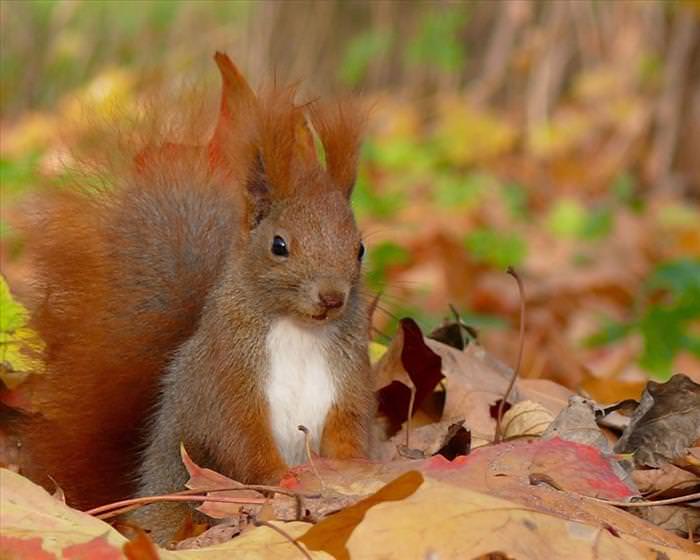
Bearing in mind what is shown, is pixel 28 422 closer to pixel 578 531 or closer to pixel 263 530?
pixel 263 530

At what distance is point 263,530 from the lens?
1837 millimetres

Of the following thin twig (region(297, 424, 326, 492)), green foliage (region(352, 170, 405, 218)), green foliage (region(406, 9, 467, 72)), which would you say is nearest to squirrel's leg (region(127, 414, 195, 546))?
thin twig (region(297, 424, 326, 492))

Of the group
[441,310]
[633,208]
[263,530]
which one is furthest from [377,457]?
[633,208]

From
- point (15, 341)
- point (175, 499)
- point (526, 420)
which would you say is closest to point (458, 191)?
point (526, 420)

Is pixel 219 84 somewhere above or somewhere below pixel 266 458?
above

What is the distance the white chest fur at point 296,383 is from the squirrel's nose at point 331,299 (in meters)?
0.10

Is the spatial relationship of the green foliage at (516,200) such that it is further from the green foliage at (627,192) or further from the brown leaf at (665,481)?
the brown leaf at (665,481)

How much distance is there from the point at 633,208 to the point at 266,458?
6.99 m

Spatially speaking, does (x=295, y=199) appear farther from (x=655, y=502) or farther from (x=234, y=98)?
(x=655, y=502)

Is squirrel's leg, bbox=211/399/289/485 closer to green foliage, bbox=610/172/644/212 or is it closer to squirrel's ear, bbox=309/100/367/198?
squirrel's ear, bbox=309/100/367/198

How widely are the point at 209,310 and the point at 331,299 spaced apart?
267 millimetres

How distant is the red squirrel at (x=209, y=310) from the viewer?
91.8 inches

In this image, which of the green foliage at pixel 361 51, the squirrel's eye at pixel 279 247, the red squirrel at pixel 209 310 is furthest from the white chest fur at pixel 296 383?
the green foliage at pixel 361 51

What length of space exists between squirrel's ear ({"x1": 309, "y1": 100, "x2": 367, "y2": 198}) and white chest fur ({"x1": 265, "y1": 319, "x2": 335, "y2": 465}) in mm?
284
